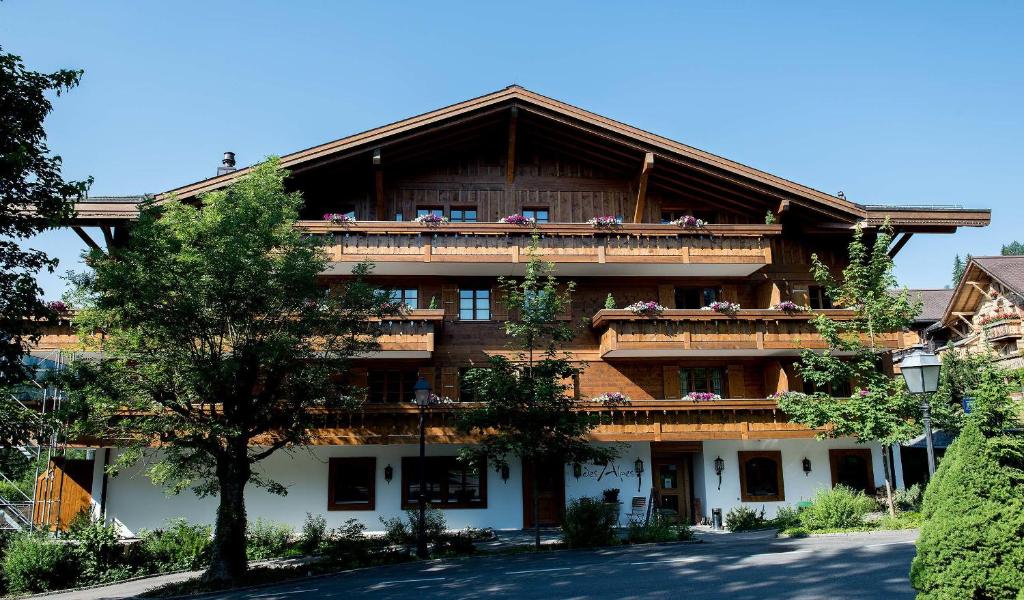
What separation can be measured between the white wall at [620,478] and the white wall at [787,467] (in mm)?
1985

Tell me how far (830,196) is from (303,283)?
17.4m

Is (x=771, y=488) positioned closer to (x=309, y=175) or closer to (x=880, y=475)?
(x=880, y=475)

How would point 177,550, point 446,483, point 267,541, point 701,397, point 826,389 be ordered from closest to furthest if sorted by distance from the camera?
point 177,550, point 267,541, point 701,397, point 446,483, point 826,389

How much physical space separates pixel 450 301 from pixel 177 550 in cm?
1063

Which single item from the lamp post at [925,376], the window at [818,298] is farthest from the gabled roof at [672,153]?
the lamp post at [925,376]

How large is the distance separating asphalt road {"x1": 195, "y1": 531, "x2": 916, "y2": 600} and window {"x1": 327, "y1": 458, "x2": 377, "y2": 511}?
623 centimetres

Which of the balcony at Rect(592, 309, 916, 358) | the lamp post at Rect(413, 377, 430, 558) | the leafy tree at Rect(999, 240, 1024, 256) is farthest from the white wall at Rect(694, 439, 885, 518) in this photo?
the leafy tree at Rect(999, 240, 1024, 256)

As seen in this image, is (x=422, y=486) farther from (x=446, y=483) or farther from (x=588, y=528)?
(x=446, y=483)

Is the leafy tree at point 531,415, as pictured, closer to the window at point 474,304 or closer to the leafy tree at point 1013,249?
the window at point 474,304

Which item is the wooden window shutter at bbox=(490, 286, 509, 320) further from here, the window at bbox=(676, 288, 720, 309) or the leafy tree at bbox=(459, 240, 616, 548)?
the window at bbox=(676, 288, 720, 309)

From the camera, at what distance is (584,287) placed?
24.9 m

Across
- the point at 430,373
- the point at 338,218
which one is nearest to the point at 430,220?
the point at 338,218

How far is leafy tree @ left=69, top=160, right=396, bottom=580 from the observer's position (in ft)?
49.4

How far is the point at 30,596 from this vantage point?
50.1 ft
